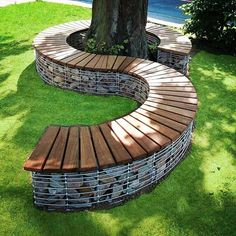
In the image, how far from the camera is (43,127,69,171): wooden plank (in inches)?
174

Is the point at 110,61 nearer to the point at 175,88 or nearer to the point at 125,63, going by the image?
the point at 125,63

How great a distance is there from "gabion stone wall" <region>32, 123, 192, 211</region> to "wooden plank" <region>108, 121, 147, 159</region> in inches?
6.5

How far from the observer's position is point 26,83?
8117mm

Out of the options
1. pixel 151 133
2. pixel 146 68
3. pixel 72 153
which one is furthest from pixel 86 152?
pixel 146 68

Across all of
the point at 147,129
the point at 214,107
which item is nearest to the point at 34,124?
the point at 147,129

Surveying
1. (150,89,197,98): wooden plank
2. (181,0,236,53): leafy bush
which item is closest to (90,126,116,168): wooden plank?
(150,89,197,98): wooden plank

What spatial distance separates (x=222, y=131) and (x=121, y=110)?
1956 millimetres

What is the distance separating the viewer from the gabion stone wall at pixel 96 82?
7.56 m

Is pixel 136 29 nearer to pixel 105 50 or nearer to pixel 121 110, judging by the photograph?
pixel 105 50

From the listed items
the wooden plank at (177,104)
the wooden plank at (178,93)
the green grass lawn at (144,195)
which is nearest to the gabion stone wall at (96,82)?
the green grass lawn at (144,195)

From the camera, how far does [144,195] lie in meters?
4.98

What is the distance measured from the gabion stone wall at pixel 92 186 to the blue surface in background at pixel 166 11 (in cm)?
1215

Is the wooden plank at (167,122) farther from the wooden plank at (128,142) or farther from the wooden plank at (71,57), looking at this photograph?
the wooden plank at (71,57)

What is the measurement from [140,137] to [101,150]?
2.09 ft
